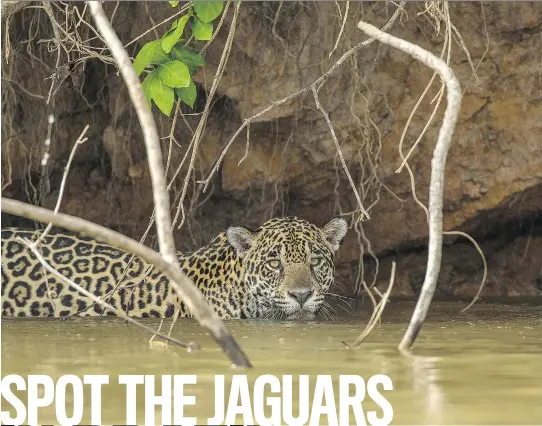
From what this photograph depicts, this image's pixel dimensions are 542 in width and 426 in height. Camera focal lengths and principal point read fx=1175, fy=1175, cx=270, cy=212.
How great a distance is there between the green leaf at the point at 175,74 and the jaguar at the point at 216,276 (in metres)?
2.05

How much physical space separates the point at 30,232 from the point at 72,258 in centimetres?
33

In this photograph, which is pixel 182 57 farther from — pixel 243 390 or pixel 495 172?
pixel 495 172

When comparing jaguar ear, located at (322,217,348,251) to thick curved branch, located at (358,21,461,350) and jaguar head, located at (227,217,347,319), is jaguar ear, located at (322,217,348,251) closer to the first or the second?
jaguar head, located at (227,217,347,319)

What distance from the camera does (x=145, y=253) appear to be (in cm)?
374

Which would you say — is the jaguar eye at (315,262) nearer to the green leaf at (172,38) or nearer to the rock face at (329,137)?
the rock face at (329,137)

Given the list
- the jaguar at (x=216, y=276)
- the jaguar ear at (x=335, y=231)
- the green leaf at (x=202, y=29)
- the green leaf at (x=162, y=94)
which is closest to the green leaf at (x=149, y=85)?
the green leaf at (x=162, y=94)

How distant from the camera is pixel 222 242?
7883 millimetres

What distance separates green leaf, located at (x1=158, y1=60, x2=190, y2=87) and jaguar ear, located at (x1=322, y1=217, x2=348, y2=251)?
8.07 feet

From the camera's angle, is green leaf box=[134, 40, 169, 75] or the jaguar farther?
the jaguar

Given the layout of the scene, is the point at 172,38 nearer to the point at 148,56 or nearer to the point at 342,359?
the point at 148,56

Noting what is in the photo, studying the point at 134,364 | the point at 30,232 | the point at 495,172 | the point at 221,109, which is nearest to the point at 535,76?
the point at 495,172

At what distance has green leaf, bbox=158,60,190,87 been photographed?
17.6ft

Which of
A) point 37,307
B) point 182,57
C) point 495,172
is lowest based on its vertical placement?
point 37,307

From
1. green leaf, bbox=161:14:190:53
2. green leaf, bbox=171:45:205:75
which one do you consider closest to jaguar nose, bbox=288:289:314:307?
green leaf, bbox=171:45:205:75
